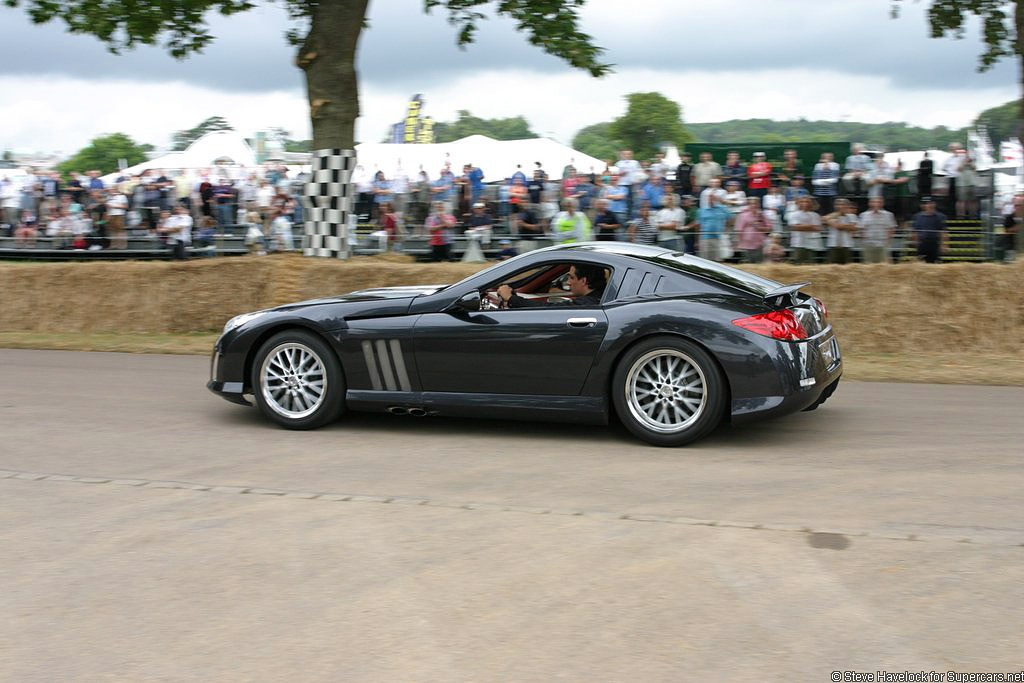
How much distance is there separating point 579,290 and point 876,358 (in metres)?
5.33

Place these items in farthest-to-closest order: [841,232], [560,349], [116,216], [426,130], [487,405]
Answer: [426,130], [116,216], [841,232], [487,405], [560,349]

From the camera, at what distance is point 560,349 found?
691 centimetres

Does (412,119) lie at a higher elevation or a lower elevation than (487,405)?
higher

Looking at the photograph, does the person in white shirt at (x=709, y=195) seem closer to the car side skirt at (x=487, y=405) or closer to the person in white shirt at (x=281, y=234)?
the person in white shirt at (x=281, y=234)

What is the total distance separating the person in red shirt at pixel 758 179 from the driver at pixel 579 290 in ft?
28.8

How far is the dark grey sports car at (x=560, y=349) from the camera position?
6629 millimetres

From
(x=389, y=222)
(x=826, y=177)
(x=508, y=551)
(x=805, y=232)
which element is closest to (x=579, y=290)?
(x=508, y=551)

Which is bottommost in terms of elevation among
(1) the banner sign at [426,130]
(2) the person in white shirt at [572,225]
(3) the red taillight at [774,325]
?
(3) the red taillight at [774,325]

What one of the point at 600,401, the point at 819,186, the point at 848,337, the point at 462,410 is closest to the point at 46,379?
the point at 462,410

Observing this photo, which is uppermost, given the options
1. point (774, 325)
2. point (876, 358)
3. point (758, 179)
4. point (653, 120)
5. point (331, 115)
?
point (653, 120)

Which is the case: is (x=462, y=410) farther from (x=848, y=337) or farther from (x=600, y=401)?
(x=848, y=337)

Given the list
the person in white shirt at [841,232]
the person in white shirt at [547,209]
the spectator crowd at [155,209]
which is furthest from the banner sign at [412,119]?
the person in white shirt at [841,232]

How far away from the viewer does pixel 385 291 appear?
311 inches

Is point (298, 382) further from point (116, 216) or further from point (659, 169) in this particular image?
point (116, 216)
